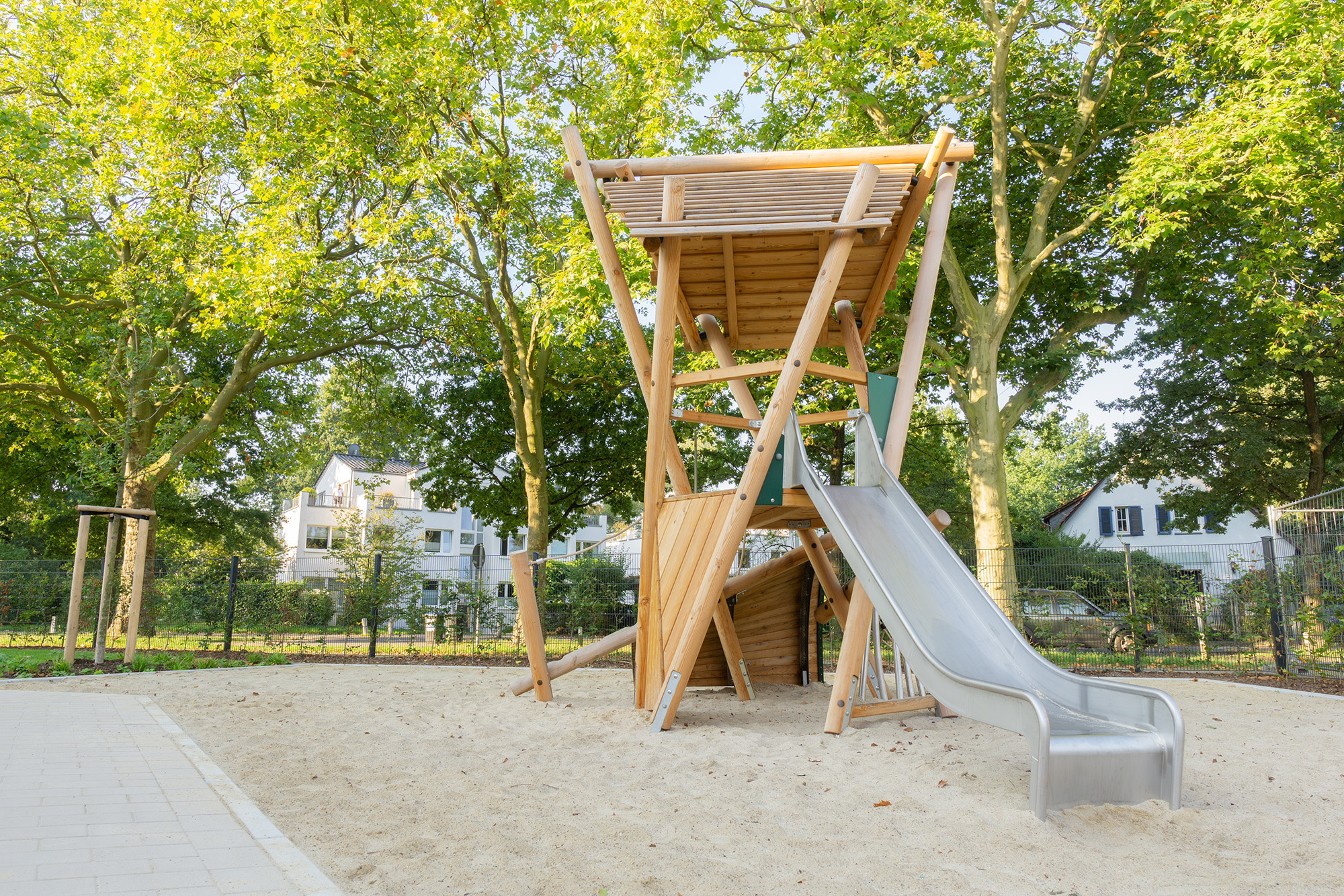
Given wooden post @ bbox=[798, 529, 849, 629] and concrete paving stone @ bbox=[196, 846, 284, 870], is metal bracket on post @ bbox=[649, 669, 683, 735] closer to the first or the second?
wooden post @ bbox=[798, 529, 849, 629]

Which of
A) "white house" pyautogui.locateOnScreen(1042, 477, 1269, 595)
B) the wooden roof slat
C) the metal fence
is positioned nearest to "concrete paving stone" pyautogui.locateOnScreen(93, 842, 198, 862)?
the wooden roof slat

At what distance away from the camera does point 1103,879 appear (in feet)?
10.8

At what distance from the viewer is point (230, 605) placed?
14.5m

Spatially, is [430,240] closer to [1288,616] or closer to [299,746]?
[299,746]

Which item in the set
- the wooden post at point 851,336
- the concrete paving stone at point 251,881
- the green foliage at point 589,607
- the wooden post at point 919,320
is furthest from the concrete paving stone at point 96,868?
the green foliage at point 589,607

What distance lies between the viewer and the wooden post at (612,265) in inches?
258

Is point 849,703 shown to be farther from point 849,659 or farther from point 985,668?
point 985,668

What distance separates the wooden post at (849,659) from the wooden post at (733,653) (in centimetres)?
161

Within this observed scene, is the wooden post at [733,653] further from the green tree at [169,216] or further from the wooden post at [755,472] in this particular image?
the green tree at [169,216]

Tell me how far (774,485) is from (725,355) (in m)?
2.41

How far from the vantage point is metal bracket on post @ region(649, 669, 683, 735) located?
628cm

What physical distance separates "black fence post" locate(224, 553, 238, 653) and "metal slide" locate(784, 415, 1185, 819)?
39.7ft

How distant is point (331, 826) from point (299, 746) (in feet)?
7.10

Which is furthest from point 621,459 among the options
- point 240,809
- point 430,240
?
point 240,809
